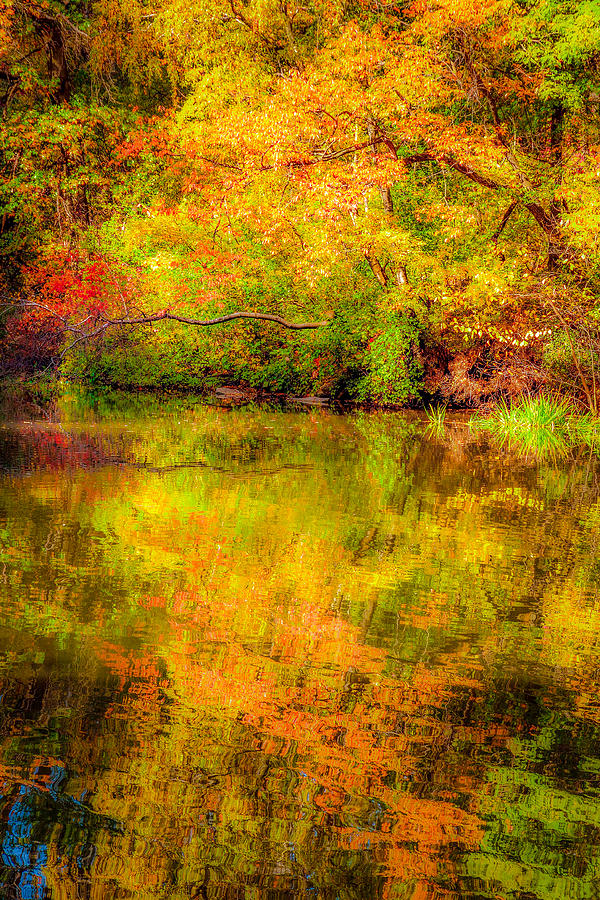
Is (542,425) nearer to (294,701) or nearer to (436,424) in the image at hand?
(436,424)

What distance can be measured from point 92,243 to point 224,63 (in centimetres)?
620

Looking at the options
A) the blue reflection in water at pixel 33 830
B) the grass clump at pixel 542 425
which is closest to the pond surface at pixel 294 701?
the blue reflection in water at pixel 33 830

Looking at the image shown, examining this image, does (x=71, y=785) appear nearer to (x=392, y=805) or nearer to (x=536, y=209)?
(x=392, y=805)

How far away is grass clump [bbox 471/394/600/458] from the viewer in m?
15.9

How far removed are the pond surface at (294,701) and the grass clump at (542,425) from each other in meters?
7.36

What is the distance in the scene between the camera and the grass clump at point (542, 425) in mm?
15906

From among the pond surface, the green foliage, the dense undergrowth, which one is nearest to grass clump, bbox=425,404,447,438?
the green foliage

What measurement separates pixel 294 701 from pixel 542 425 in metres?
14.0

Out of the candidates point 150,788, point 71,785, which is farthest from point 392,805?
point 71,785

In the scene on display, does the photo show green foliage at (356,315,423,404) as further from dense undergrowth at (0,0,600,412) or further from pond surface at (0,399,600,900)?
pond surface at (0,399,600,900)

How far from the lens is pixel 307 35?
2608cm

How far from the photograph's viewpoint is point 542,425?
17.2 m

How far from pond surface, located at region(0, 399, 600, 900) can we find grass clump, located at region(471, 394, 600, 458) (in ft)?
24.2

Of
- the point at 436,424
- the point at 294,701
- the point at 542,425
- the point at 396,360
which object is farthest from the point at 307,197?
the point at 294,701
